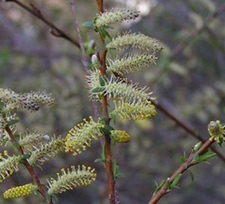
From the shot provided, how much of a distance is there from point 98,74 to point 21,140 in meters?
0.23

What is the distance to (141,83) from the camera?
480cm

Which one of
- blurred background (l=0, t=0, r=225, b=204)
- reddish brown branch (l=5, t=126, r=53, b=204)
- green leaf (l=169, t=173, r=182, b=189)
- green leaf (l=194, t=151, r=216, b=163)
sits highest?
blurred background (l=0, t=0, r=225, b=204)

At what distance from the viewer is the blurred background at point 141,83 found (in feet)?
13.5

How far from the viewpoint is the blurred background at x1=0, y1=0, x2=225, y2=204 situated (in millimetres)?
4125

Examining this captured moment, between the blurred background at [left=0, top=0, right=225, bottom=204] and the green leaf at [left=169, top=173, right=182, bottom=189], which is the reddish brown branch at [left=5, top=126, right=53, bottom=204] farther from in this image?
the blurred background at [left=0, top=0, right=225, bottom=204]

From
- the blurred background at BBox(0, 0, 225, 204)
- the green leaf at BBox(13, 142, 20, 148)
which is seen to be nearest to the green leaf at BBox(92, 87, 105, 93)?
the green leaf at BBox(13, 142, 20, 148)

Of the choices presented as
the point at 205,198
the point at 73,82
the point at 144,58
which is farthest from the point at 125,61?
the point at 205,198

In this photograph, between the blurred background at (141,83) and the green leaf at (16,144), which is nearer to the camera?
the green leaf at (16,144)

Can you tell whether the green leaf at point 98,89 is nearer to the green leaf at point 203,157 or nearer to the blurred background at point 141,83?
the green leaf at point 203,157

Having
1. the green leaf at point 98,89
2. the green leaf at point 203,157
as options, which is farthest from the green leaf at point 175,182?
the green leaf at point 98,89

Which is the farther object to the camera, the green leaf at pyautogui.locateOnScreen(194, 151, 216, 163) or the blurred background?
the blurred background

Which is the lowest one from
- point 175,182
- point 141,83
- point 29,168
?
point 175,182

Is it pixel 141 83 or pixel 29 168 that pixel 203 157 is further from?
pixel 141 83

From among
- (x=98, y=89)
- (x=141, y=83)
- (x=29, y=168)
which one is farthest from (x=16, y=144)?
(x=141, y=83)
